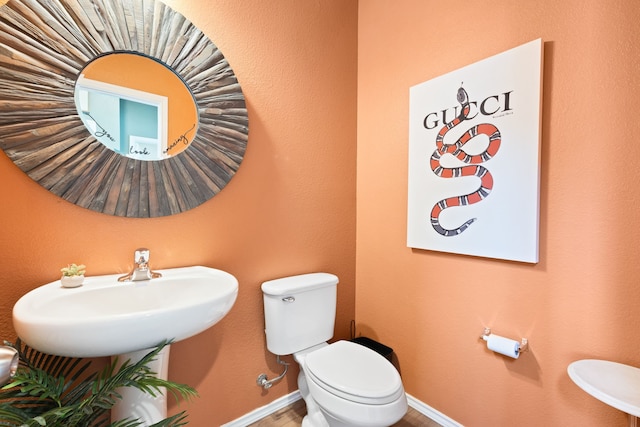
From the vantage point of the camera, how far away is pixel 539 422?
1219 mm

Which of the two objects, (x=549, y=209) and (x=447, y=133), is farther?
(x=447, y=133)

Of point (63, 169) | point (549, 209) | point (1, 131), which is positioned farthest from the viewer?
point (549, 209)

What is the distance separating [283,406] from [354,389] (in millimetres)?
750

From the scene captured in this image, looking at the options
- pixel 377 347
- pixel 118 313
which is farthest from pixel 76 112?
pixel 377 347

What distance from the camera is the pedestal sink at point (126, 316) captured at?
73cm

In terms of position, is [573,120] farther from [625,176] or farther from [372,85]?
[372,85]

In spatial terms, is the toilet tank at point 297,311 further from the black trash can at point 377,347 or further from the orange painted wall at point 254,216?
the black trash can at point 377,347

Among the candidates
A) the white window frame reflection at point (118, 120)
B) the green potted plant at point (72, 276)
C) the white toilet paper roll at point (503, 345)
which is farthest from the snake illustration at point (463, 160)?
the green potted plant at point (72, 276)

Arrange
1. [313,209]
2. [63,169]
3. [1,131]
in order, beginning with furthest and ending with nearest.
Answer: [313,209], [63,169], [1,131]

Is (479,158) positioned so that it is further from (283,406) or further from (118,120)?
(283,406)

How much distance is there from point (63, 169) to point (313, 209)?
113 centimetres

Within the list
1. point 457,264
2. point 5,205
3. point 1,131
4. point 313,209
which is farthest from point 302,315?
point 1,131

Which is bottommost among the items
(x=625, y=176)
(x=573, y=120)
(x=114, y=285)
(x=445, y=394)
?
(x=445, y=394)

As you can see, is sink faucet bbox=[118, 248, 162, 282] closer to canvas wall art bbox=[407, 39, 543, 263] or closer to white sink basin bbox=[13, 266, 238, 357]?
white sink basin bbox=[13, 266, 238, 357]
